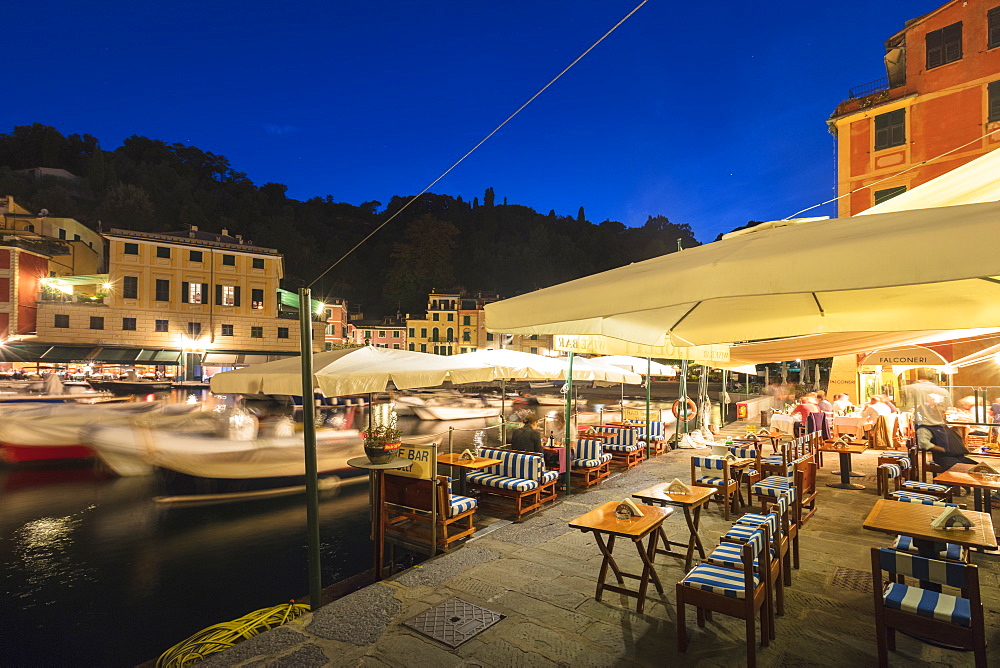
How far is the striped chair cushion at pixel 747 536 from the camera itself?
3.50 meters

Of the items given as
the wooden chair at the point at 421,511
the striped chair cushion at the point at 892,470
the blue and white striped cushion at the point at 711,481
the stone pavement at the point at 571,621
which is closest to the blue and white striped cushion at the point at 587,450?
the blue and white striped cushion at the point at 711,481

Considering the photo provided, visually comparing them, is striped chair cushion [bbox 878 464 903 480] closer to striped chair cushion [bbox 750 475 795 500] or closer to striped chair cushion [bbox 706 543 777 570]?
striped chair cushion [bbox 750 475 795 500]

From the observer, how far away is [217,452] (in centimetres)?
1206

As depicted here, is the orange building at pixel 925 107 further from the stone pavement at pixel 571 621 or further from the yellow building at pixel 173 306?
the yellow building at pixel 173 306

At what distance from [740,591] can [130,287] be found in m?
42.7

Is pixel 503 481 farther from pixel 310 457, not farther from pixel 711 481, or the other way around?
pixel 310 457

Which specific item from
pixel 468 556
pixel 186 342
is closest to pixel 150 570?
pixel 468 556

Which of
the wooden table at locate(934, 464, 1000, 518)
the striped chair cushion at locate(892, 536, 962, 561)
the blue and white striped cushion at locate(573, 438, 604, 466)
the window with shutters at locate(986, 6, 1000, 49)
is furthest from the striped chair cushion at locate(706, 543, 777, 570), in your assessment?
the window with shutters at locate(986, 6, 1000, 49)

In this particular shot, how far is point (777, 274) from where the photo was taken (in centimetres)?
173

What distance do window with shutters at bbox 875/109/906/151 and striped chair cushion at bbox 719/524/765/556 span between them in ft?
69.1

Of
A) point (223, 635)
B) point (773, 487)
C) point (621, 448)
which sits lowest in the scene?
point (223, 635)

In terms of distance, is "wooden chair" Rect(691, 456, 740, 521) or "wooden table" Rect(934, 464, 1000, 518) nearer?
"wooden table" Rect(934, 464, 1000, 518)

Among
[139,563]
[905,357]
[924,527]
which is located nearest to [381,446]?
[924,527]

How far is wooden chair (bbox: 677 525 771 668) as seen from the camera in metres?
3.35
